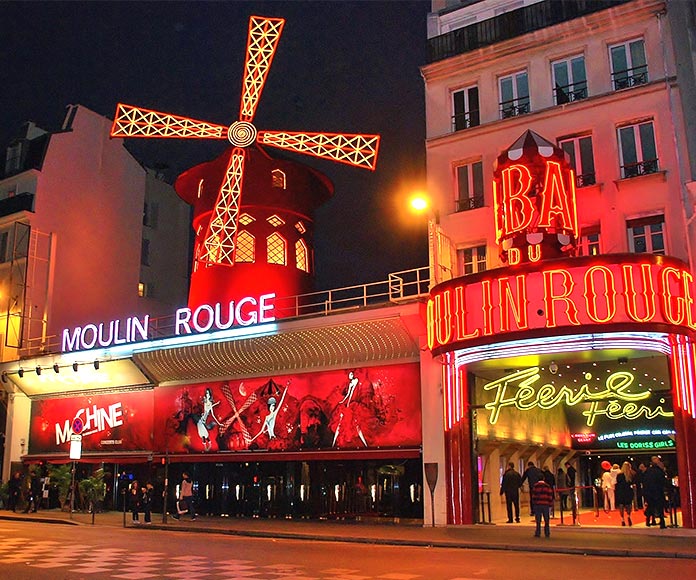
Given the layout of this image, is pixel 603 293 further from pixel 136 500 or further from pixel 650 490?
pixel 136 500

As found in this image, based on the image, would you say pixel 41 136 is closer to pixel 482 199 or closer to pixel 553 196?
pixel 482 199

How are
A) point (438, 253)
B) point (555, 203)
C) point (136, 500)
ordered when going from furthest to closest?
point (136, 500)
point (438, 253)
point (555, 203)

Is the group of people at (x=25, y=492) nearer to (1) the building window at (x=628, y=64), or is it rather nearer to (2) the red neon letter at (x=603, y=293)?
(2) the red neon letter at (x=603, y=293)

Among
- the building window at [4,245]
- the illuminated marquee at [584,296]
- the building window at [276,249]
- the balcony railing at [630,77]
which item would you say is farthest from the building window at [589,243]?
the building window at [4,245]

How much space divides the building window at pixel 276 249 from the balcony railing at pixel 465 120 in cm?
806

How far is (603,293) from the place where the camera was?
14984mm

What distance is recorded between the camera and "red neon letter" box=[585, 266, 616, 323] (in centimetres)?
1488

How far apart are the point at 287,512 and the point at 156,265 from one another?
1813cm

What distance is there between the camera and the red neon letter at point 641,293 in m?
14.8

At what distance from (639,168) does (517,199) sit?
3193 mm

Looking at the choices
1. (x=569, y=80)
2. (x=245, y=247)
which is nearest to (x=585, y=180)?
(x=569, y=80)

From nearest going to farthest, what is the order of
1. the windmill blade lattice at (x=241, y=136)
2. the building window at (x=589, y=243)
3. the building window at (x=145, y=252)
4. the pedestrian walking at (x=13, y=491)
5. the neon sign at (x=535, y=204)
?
the neon sign at (x=535, y=204), the building window at (x=589, y=243), the windmill blade lattice at (x=241, y=136), the pedestrian walking at (x=13, y=491), the building window at (x=145, y=252)

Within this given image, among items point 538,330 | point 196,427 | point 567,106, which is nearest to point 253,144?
point 196,427

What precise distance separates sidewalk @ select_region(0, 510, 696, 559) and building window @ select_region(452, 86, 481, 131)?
9.72m
